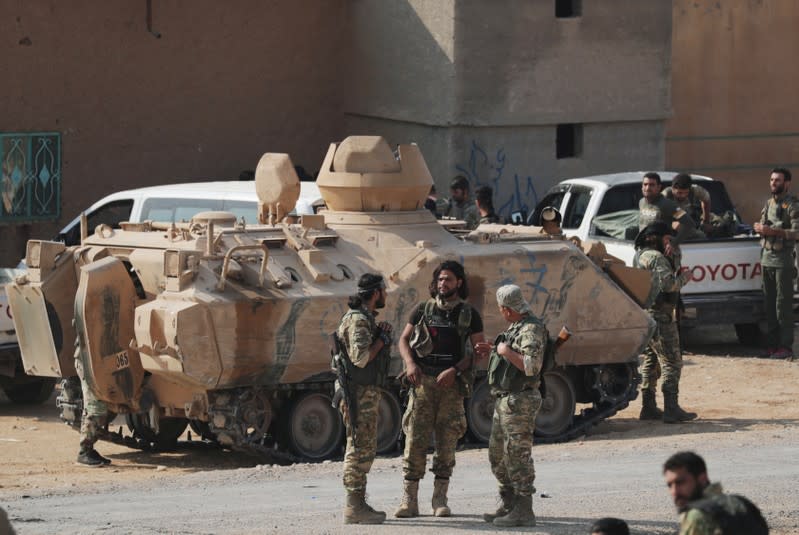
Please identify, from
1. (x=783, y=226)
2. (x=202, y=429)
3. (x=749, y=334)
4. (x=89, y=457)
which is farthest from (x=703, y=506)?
(x=749, y=334)

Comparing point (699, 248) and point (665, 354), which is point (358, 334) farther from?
point (699, 248)

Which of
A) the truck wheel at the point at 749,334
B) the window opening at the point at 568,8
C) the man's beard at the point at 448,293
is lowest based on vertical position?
the truck wheel at the point at 749,334

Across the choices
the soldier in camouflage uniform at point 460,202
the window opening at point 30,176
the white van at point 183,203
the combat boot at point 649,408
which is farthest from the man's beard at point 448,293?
the window opening at point 30,176

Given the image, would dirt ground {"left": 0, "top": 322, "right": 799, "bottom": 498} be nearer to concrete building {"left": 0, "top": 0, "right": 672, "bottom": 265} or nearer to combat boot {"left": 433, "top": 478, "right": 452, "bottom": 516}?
combat boot {"left": 433, "top": 478, "right": 452, "bottom": 516}

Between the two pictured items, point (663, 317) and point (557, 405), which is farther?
point (663, 317)

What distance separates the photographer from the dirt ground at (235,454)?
1205 cm

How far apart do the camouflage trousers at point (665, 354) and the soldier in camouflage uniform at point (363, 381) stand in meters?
4.38

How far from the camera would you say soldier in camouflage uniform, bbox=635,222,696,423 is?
44.0 feet

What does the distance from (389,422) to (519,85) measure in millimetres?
8310

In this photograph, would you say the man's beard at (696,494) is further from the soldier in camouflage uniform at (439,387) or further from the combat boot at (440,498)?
the combat boot at (440,498)

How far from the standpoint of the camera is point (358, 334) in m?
9.52

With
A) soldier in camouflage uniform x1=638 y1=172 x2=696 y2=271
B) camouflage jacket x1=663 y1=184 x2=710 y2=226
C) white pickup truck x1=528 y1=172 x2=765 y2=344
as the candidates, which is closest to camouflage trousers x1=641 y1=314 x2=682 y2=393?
soldier in camouflage uniform x1=638 y1=172 x2=696 y2=271

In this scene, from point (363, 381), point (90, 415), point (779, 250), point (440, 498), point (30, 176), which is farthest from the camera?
point (30, 176)

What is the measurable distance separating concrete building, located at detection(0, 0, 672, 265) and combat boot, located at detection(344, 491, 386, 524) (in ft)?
35.2
